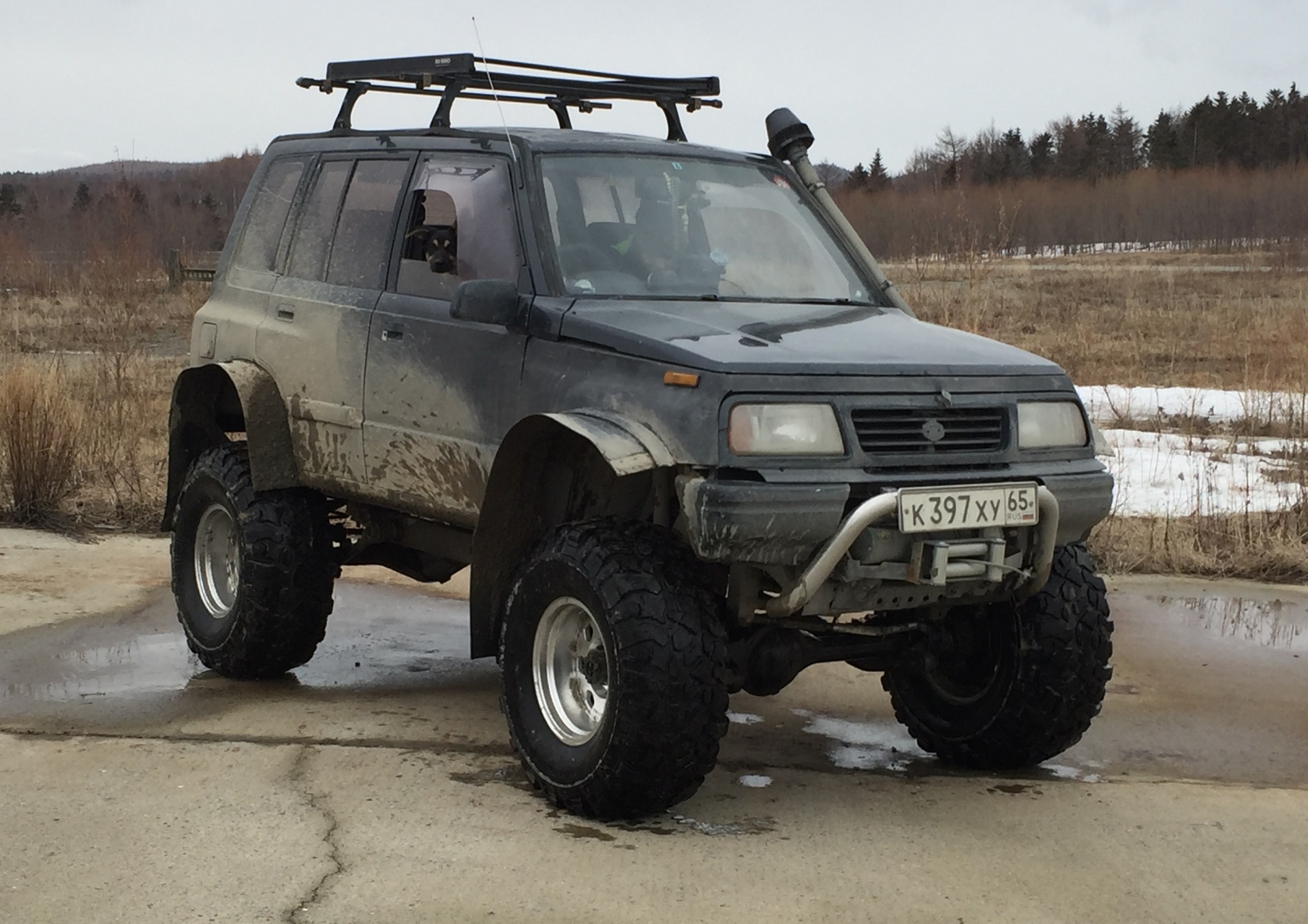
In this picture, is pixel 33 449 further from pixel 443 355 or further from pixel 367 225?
pixel 443 355

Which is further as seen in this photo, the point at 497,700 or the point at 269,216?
the point at 269,216

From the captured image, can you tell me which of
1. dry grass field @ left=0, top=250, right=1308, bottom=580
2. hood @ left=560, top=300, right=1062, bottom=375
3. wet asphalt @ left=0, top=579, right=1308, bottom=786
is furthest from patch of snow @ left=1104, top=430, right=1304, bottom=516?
hood @ left=560, top=300, right=1062, bottom=375

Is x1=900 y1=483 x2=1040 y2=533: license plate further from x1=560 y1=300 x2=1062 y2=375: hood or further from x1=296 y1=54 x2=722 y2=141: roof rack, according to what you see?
x1=296 y1=54 x2=722 y2=141: roof rack

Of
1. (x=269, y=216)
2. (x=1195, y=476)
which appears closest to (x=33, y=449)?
(x=269, y=216)

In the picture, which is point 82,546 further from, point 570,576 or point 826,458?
point 826,458

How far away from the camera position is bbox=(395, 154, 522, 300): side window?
546cm

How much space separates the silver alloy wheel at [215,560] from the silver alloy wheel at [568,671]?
2.35m

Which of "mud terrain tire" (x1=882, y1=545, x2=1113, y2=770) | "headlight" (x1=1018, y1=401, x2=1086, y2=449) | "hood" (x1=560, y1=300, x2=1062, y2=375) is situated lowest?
"mud terrain tire" (x1=882, y1=545, x2=1113, y2=770)

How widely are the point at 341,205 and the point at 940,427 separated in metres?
2.85

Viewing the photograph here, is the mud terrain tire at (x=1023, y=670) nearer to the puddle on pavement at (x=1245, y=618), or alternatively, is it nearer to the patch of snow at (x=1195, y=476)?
the puddle on pavement at (x=1245, y=618)

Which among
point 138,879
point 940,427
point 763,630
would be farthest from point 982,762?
point 138,879

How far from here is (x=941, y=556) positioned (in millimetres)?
4457

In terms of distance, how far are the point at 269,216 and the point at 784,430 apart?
3261 millimetres

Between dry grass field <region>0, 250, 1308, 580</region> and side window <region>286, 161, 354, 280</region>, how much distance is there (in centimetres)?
378
